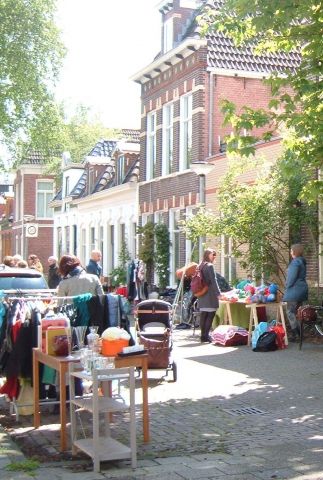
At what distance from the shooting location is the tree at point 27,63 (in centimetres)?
2988

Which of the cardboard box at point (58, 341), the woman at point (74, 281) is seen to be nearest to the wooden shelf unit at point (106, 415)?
the cardboard box at point (58, 341)

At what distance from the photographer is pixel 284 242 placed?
1894 cm

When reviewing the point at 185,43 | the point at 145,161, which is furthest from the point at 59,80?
the point at 185,43

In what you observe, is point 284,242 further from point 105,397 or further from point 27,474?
point 27,474

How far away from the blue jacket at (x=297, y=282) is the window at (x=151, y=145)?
1429cm

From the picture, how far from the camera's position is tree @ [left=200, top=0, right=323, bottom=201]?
422 inches

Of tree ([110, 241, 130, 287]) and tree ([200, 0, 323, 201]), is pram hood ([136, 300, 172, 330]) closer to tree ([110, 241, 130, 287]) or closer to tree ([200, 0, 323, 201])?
tree ([200, 0, 323, 201])

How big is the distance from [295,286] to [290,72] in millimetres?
5062

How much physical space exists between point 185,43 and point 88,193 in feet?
47.1

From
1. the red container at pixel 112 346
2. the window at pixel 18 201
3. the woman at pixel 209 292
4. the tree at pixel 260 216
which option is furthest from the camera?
the window at pixel 18 201

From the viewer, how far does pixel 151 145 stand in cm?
2977

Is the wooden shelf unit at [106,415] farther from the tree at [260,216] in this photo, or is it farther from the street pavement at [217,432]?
the tree at [260,216]

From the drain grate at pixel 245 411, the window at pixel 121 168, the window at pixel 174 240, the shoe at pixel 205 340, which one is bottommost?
the drain grate at pixel 245 411

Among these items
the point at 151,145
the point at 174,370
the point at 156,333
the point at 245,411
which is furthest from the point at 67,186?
the point at 245,411
